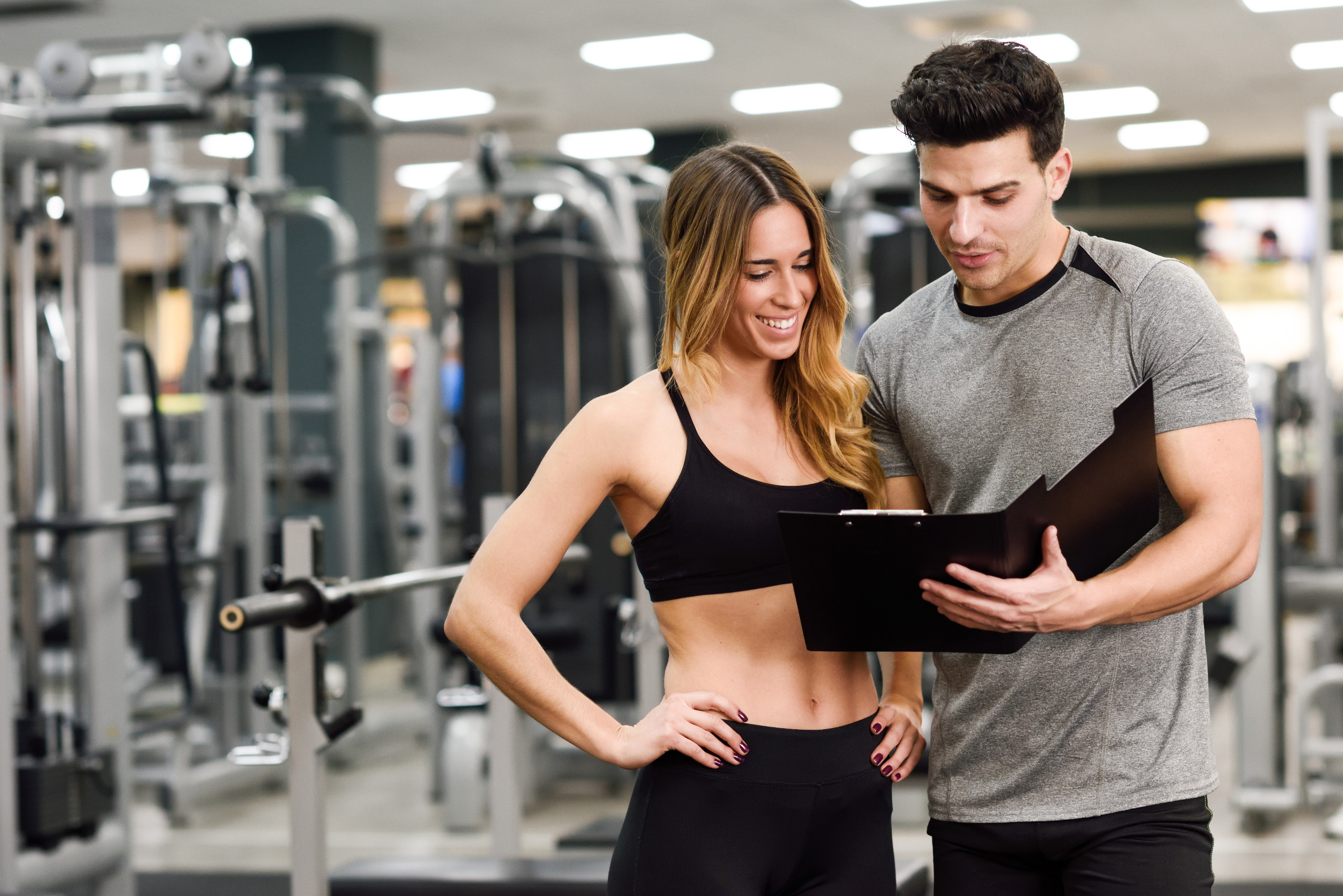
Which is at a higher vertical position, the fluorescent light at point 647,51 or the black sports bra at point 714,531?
the fluorescent light at point 647,51

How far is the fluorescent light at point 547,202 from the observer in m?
5.10

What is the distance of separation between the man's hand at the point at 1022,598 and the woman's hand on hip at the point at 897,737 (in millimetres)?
261

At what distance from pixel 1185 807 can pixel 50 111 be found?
9.97 ft

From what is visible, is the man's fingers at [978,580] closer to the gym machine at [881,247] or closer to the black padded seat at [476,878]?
the black padded seat at [476,878]

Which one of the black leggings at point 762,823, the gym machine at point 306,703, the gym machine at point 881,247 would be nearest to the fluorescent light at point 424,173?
the gym machine at point 881,247

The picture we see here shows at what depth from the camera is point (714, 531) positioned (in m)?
1.41

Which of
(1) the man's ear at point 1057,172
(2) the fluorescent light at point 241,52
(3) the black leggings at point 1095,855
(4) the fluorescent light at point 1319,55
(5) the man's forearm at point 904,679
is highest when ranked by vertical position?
(4) the fluorescent light at point 1319,55

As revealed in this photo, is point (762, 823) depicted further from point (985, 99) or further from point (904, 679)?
point (985, 99)

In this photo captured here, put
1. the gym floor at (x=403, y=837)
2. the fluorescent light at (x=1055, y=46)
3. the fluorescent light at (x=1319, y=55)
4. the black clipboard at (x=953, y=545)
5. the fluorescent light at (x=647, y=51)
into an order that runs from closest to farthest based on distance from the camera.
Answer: the black clipboard at (x=953, y=545) < the gym floor at (x=403, y=837) < the fluorescent light at (x=1055, y=46) < the fluorescent light at (x=647, y=51) < the fluorescent light at (x=1319, y=55)

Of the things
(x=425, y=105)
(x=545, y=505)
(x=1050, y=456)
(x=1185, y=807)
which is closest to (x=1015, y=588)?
(x=1050, y=456)

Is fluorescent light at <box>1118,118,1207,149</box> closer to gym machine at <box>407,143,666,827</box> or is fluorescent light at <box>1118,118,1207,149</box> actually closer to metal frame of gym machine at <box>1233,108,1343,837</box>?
metal frame of gym machine at <box>1233,108,1343,837</box>

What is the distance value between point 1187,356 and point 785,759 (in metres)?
0.57

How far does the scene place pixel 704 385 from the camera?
1473 millimetres

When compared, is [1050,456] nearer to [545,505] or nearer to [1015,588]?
[1015,588]
